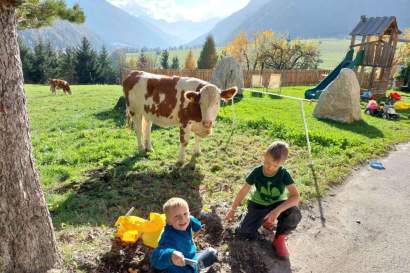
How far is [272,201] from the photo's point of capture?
16.0 ft

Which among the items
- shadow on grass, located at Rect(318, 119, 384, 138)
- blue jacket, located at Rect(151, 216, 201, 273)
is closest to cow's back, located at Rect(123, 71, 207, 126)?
blue jacket, located at Rect(151, 216, 201, 273)

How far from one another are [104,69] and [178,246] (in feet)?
186

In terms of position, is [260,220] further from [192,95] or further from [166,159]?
[166,159]

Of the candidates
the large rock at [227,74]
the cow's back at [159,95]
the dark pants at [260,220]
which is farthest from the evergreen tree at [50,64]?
the dark pants at [260,220]

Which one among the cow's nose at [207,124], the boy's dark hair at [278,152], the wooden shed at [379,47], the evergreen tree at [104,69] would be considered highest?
the wooden shed at [379,47]

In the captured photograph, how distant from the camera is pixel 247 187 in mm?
4871

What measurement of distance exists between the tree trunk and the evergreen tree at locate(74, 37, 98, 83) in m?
52.7

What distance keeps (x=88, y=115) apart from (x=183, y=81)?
822 centimetres

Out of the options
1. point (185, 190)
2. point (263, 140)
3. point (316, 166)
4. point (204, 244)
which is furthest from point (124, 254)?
point (263, 140)

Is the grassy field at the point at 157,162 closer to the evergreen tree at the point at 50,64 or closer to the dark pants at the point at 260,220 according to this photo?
the dark pants at the point at 260,220

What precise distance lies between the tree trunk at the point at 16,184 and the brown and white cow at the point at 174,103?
450cm

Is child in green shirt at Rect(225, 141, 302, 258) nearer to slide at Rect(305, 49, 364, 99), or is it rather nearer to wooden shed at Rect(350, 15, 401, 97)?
slide at Rect(305, 49, 364, 99)

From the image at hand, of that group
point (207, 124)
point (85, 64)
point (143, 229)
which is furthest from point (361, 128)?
point (85, 64)

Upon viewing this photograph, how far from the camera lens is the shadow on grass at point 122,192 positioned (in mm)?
5863
